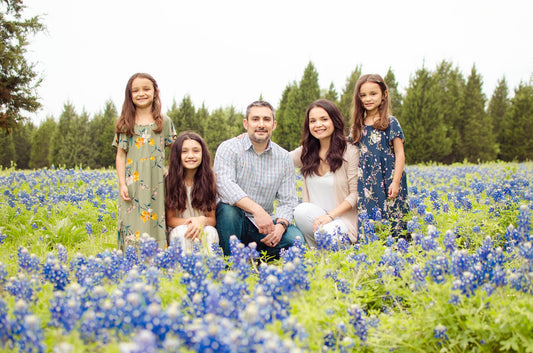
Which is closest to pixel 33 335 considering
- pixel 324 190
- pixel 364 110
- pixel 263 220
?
pixel 263 220

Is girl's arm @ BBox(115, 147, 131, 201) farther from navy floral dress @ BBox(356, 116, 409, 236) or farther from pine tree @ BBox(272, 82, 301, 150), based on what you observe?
pine tree @ BBox(272, 82, 301, 150)

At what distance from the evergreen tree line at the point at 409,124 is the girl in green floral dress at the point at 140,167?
20073 mm

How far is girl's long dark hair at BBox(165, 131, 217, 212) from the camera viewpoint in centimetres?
422

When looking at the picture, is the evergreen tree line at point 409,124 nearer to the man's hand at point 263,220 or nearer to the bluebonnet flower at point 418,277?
the man's hand at point 263,220

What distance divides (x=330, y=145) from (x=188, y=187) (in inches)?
66.0

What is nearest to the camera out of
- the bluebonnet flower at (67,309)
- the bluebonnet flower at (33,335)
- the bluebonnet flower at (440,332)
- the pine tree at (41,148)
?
the bluebonnet flower at (33,335)

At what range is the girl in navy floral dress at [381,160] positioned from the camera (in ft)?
14.4

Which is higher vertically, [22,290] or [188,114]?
[188,114]

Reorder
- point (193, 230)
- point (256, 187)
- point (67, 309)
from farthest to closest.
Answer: point (256, 187) → point (193, 230) → point (67, 309)

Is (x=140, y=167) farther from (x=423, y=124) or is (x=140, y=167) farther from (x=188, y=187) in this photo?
(x=423, y=124)

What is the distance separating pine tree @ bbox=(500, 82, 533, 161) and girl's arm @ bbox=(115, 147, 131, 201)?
28.3m

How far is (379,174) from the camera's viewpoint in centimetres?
439

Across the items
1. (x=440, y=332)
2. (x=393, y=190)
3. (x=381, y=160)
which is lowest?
(x=440, y=332)

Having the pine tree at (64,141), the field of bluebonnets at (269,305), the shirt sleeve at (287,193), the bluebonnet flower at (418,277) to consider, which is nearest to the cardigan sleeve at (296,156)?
the shirt sleeve at (287,193)
